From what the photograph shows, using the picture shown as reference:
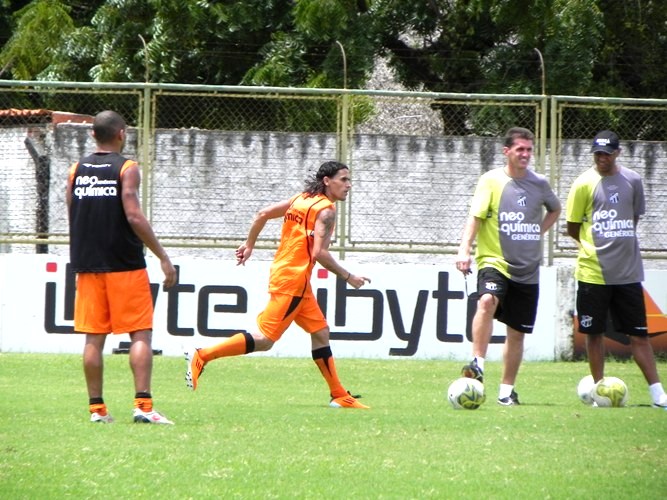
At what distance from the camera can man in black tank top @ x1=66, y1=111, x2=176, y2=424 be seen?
25.6ft

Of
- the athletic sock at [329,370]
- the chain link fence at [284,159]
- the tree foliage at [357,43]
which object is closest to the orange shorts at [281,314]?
the athletic sock at [329,370]

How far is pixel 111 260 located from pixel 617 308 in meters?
4.00

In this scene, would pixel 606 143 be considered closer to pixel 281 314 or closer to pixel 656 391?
pixel 656 391

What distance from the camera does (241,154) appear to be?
578 inches

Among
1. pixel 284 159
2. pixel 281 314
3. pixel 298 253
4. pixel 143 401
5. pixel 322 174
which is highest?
pixel 284 159

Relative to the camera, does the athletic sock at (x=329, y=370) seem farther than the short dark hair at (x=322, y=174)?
No

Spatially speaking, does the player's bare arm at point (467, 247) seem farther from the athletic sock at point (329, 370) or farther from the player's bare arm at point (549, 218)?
the athletic sock at point (329, 370)

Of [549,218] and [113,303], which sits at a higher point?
[549,218]

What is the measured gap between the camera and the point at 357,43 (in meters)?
19.1

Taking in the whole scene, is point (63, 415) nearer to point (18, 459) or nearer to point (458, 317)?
point (18, 459)

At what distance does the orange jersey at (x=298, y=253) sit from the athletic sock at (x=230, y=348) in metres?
0.42

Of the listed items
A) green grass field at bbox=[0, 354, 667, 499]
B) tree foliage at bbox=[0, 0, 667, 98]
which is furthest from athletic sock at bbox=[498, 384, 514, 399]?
tree foliage at bbox=[0, 0, 667, 98]

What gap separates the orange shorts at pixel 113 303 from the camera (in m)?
7.82

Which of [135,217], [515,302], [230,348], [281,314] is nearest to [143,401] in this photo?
[135,217]
